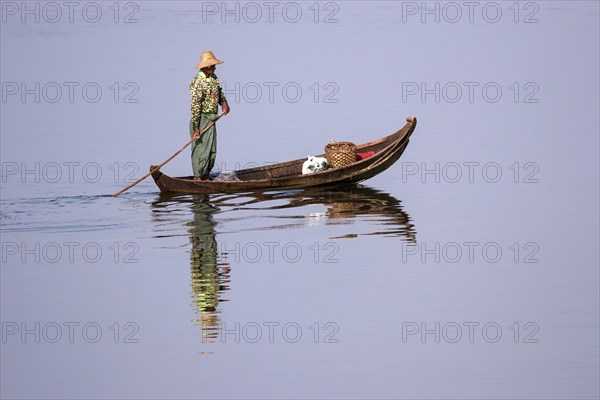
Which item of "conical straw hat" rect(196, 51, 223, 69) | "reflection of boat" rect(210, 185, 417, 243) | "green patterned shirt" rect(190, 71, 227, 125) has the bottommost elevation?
"reflection of boat" rect(210, 185, 417, 243)

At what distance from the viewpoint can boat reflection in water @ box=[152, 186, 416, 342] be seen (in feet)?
47.8

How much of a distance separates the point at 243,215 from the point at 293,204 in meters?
0.85

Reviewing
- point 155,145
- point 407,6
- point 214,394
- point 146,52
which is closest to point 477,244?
point 214,394

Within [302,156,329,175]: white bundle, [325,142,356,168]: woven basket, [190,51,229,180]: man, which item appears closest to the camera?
[190,51,229,180]: man

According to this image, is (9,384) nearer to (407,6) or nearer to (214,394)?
(214,394)

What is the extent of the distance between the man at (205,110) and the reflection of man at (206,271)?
3.48ft

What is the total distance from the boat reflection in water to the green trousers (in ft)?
1.33

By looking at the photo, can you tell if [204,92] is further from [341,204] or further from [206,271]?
[206,271]

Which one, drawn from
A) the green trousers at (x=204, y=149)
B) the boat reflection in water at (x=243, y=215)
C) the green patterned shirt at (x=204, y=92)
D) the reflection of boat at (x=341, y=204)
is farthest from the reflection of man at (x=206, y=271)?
the green patterned shirt at (x=204, y=92)

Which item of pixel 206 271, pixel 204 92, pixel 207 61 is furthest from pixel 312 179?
pixel 206 271

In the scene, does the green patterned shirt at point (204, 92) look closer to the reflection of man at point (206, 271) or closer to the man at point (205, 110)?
the man at point (205, 110)

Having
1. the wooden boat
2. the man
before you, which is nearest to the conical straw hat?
the man

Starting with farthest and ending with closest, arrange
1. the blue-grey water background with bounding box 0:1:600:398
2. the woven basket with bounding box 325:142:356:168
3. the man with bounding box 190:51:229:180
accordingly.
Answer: the woven basket with bounding box 325:142:356:168, the man with bounding box 190:51:229:180, the blue-grey water background with bounding box 0:1:600:398

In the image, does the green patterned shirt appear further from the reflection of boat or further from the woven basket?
the woven basket
